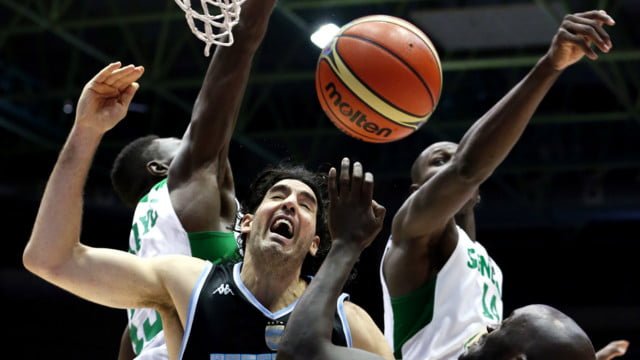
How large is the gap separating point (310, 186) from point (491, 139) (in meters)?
0.64

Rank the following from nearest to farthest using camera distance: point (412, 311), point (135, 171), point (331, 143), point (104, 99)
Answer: point (104, 99) < point (412, 311) < point (135, 171) < point (331, 143)

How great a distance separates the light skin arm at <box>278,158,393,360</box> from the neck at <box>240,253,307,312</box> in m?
0.63

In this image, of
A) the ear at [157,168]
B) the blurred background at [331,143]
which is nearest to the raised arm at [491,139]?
the ear at [157,168]

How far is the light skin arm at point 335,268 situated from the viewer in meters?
2.41

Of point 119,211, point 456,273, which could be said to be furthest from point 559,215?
point 456,273

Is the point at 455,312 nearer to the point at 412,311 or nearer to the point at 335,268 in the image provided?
the point at 412,311

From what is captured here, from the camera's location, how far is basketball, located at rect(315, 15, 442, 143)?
3814 millimetres

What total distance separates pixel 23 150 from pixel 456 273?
33.4 feet

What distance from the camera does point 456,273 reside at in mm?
3902

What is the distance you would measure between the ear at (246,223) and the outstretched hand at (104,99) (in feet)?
2.26

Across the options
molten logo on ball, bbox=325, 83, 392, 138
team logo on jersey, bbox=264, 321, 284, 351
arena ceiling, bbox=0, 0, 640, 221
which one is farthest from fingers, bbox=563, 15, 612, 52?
arena ceiling, bbox=0, 0, 640, 221

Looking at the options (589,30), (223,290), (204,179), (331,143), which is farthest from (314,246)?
(331,143)

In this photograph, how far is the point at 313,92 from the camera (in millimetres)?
12500

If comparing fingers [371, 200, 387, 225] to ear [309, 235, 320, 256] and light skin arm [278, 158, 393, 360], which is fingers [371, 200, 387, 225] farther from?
ear [309, 235, 320, 256]
